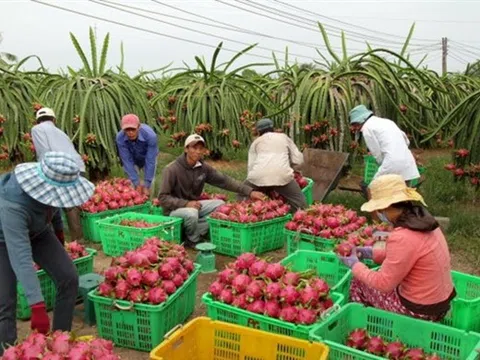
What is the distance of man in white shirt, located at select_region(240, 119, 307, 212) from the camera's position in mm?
5758

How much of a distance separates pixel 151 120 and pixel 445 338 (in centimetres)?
639

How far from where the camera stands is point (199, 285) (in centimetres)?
457

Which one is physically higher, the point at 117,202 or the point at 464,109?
the point at 464,109

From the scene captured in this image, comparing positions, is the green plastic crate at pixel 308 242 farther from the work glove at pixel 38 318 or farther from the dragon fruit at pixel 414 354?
the work glove at pixel 38 318

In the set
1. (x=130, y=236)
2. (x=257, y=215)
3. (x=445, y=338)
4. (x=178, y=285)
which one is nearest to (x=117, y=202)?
(x=130, y=236)

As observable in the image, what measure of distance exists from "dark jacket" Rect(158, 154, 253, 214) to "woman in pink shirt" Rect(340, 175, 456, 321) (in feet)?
8.99

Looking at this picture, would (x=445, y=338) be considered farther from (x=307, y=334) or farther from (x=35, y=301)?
(x=35, y=301)

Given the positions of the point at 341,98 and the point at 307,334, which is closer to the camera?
the point at 307,334

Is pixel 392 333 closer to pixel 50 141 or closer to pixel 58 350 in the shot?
pixel 58 350

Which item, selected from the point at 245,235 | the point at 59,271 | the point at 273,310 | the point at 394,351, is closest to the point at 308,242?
the point at 245,235

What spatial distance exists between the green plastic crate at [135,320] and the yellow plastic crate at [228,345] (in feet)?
1.33

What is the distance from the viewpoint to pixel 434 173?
353 inches

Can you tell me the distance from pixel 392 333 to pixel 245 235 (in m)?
2.20

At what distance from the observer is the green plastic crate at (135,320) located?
332cm
